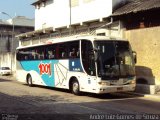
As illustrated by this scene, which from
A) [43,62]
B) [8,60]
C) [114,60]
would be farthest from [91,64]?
[8,60]

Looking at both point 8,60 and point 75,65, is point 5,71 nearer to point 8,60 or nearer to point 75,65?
point 8,60

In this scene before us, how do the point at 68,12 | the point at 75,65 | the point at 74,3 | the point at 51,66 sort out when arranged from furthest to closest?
the point at 68,12, the point at 74,3, the point at 51,66, the point at 75,65

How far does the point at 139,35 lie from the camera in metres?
26.4

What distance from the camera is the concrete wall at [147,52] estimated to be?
24859 mm

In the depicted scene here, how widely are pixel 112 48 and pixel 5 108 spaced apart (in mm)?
7013

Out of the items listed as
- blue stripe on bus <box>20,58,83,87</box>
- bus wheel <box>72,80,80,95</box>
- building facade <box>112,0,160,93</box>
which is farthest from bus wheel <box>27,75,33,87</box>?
building facade <box>112,0,160,93</box>

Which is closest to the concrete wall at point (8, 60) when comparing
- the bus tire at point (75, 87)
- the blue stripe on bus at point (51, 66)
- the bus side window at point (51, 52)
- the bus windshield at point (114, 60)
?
the blue stripe on bus at point (51, 66)

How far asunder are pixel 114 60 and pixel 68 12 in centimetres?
1729

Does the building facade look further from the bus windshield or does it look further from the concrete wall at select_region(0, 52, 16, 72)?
the concrete wall at select_region(0, 52, 16, 72)

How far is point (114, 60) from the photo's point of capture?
64.3 feet

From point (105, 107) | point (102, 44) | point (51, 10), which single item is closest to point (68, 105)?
point (105, 107)

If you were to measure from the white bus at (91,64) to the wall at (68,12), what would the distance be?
24.5 feet

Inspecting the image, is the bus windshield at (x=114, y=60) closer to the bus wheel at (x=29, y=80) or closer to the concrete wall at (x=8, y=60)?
the bus wheel at (x=29, y=80)

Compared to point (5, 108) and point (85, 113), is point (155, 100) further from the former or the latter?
point (5, 108)
